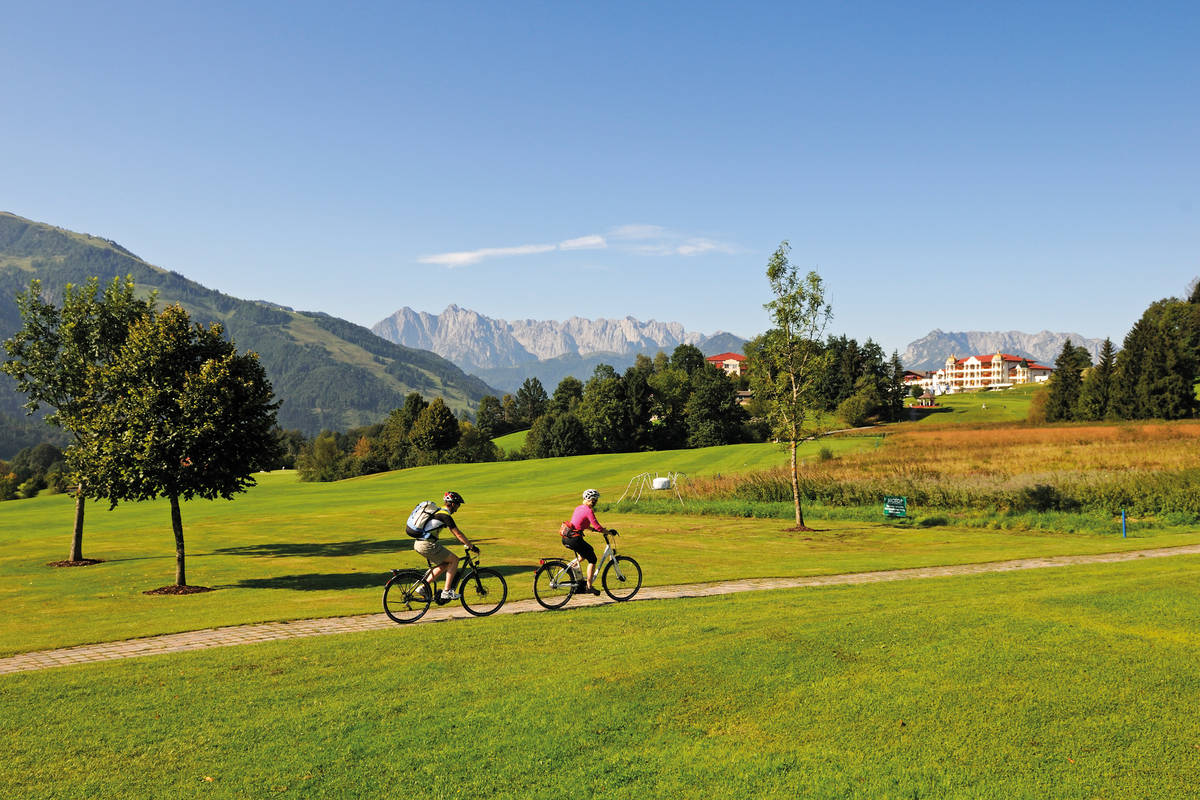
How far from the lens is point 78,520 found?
2820 centimetres

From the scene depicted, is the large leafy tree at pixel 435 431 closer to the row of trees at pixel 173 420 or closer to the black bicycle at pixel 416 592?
the row of trees at pixel 173 420

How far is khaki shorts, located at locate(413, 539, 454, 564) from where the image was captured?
1562cm

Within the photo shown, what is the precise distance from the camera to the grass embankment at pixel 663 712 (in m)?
7.61

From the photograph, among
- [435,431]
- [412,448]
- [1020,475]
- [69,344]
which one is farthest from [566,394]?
[69,344]

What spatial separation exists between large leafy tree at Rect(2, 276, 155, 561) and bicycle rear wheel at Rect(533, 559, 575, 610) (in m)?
19.8

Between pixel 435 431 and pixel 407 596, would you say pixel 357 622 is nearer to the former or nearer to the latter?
pixel 407 596

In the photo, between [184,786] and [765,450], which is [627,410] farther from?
[184,786]

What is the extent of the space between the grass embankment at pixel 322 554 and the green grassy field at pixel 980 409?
92.1 meters

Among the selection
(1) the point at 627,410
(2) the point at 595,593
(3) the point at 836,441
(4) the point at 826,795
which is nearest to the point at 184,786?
(4) the point at 826,795

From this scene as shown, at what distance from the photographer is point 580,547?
55.2ft

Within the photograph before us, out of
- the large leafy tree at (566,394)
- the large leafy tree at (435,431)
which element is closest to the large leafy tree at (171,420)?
the large leafy tree at (435,431)

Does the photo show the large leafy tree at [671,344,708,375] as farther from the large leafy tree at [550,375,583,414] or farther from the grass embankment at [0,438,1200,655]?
the grass embankment at [0,438,1200,655]

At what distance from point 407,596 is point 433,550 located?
4.39 ft

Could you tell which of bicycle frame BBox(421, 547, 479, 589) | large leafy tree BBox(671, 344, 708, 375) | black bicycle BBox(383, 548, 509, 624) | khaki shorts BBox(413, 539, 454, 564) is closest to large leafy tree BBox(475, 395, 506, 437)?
large leafy tree BBox(671, 344, 708, 375)
